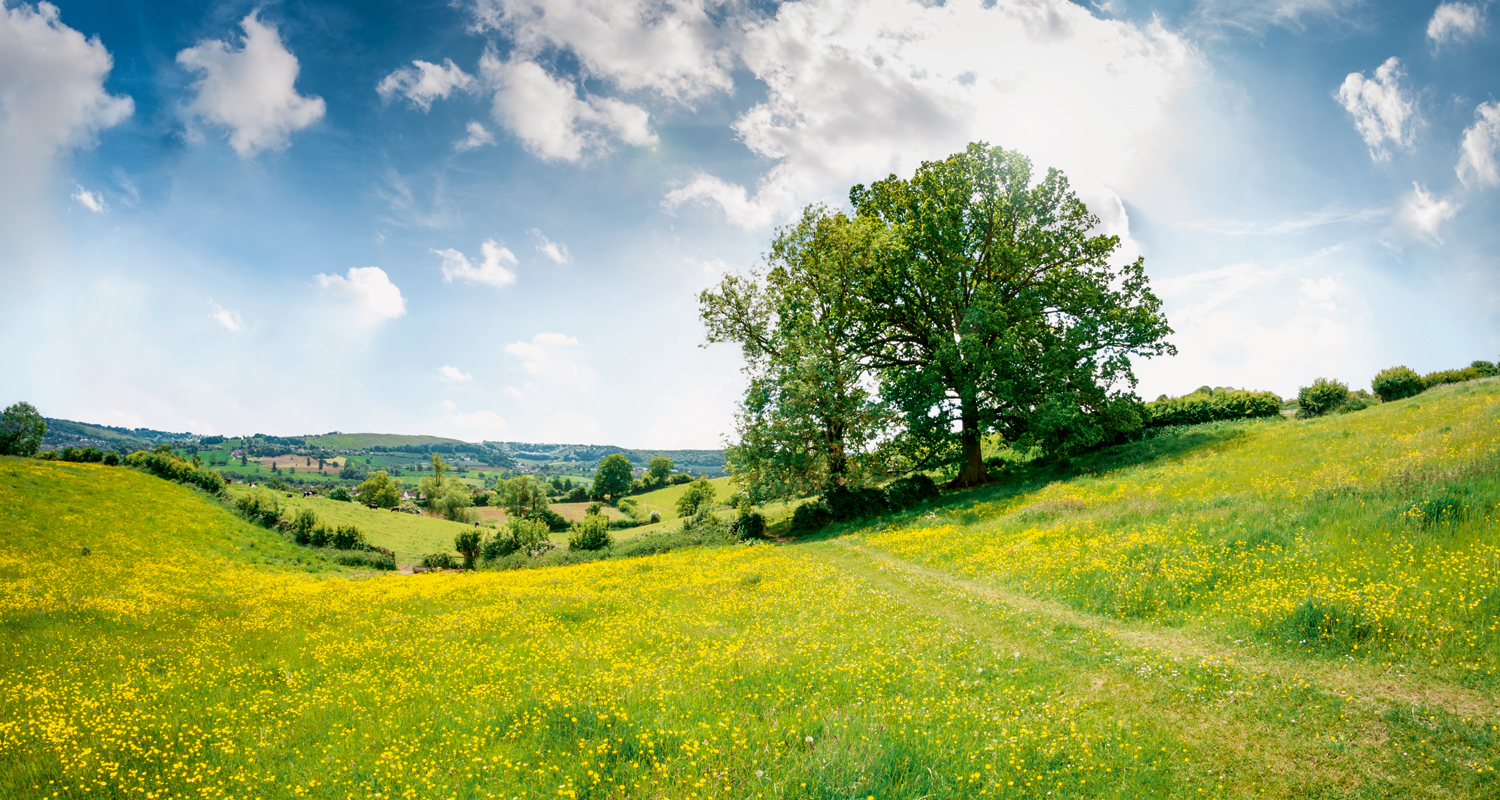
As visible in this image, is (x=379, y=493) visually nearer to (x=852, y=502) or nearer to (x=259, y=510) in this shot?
(x=259, y=510)

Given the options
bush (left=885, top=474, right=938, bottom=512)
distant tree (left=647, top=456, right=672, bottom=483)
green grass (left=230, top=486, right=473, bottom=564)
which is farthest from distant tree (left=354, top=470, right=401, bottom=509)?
bush (left=885, top=474, right=938, bottom=512)

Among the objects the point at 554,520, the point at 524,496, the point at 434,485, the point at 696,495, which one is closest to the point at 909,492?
the point at 696,495

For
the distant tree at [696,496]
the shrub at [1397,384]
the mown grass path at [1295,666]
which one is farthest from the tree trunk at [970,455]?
the distant tree at [696,496]

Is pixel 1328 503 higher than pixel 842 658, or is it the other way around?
pixel 1328 503

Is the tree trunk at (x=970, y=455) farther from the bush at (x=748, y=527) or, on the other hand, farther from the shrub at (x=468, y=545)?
the shrub at (x=468, y=545)

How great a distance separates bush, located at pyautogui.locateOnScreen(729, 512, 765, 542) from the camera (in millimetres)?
33656

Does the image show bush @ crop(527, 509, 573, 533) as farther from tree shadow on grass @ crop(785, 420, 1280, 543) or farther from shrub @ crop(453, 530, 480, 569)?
tree shadow on grass @ crop(785, 420, 1280, 543)

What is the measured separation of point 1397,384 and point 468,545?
68678 millimetres

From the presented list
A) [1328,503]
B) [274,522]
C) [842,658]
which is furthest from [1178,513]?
[274,522]

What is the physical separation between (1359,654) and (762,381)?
2715cm

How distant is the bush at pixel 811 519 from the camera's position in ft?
112

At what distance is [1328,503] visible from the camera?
1477cm

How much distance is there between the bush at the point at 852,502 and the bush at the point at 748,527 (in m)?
4.37

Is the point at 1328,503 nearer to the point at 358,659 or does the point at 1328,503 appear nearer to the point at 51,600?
the point at 358,659
